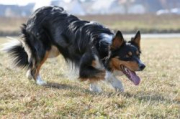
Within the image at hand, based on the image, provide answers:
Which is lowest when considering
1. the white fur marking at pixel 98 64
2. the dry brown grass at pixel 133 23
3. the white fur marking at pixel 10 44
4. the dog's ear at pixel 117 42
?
the dry brown grass at pixel 133 23

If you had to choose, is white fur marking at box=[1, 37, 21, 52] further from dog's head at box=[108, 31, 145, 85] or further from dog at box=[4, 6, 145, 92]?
dog's head at box=[108, 31, 145, 85]

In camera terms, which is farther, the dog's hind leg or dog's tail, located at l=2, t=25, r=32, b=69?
dog's tail, located at l=2, t=25, r=32, b=69

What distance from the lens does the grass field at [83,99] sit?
Answer: 180 inches

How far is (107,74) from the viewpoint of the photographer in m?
6.00

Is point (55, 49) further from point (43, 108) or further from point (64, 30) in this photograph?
point (43, 108)

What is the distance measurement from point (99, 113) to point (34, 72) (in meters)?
2.74

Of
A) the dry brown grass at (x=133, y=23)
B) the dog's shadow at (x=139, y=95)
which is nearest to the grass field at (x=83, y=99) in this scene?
the dog's shadow at (x=139, y=95)

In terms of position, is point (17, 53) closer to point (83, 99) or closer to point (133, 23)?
point (83, 99)

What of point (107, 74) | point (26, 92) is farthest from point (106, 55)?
point (26, 92)

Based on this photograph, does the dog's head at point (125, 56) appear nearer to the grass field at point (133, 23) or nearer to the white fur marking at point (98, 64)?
the white fur marking at point (98, 64)

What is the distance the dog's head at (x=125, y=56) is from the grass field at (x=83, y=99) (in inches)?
14.7

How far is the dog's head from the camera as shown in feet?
18.2

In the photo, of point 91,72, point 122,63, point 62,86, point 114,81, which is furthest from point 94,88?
point 122,63

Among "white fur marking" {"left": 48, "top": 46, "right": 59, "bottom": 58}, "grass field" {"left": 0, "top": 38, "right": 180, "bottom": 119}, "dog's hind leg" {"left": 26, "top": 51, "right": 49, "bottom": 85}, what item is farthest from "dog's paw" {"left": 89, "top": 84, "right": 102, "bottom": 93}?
"white fur marking" {"left": 48, "top": 46, "right": 59, "bottom": 58}
